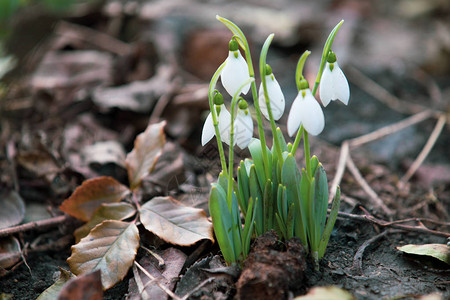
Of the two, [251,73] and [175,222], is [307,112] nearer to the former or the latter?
[251,73]

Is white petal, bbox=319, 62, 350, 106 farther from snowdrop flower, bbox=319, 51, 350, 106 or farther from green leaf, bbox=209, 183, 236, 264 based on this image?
green leaf, bbox=209, 183, 236, 264

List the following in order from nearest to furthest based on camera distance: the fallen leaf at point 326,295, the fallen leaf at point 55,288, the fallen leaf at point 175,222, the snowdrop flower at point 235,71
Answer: the fallen leaf at point 326,295
the snowdrop flower at point 235,71
the fallen leaf at point 55,288
the fallen leaf at point 175,222

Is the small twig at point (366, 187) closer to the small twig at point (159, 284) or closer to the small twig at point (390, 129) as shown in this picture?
the small twig at point (390, 129)

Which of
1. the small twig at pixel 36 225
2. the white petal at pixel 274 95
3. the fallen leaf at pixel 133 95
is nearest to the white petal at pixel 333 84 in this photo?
the white petal at pixel 274 95

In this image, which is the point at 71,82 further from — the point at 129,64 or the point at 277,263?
the point at 277,263

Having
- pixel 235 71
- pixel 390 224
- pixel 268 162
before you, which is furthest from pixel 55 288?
pixel 390 224

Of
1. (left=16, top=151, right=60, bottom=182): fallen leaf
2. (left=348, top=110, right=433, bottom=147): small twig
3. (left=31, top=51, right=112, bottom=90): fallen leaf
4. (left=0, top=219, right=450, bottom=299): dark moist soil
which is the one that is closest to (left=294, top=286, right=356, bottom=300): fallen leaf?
(left=0, top=219, right=450, bottom=299): dark moist soil

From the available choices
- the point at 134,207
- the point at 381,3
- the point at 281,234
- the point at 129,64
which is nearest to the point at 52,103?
the point at 129,64

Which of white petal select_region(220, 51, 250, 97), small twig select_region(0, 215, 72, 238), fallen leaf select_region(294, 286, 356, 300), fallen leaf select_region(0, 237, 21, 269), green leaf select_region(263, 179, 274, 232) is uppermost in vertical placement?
white petal select_region(220, 51, 250, 97)
